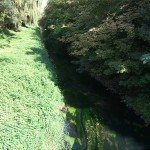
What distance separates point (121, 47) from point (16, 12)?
13035 mm

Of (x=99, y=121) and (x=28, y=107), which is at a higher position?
(x=28, y=107)

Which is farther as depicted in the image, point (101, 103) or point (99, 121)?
point (101, 103)

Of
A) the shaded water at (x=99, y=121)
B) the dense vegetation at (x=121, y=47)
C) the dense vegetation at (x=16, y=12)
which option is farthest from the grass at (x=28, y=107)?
the dense vegetation at (x=16, y=12)

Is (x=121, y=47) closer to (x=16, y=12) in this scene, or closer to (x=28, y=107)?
(x=28, y=107)

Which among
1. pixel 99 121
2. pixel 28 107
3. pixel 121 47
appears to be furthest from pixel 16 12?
pixel 28 107

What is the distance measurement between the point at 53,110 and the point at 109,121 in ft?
7.96

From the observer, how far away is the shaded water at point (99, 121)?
10266mm

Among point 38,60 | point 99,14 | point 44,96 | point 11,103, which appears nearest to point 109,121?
point 44,96

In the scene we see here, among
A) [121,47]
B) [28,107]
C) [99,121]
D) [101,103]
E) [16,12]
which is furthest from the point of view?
[16,12]

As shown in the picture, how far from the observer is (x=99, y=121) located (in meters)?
11.8

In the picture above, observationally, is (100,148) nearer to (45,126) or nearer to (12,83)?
(45,126)

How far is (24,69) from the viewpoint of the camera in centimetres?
1391

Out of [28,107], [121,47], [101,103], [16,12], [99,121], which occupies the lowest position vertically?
[99,121]

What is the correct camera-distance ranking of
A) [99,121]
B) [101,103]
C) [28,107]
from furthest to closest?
1. [101,103]
2. [99,121]
3. [28,107]
